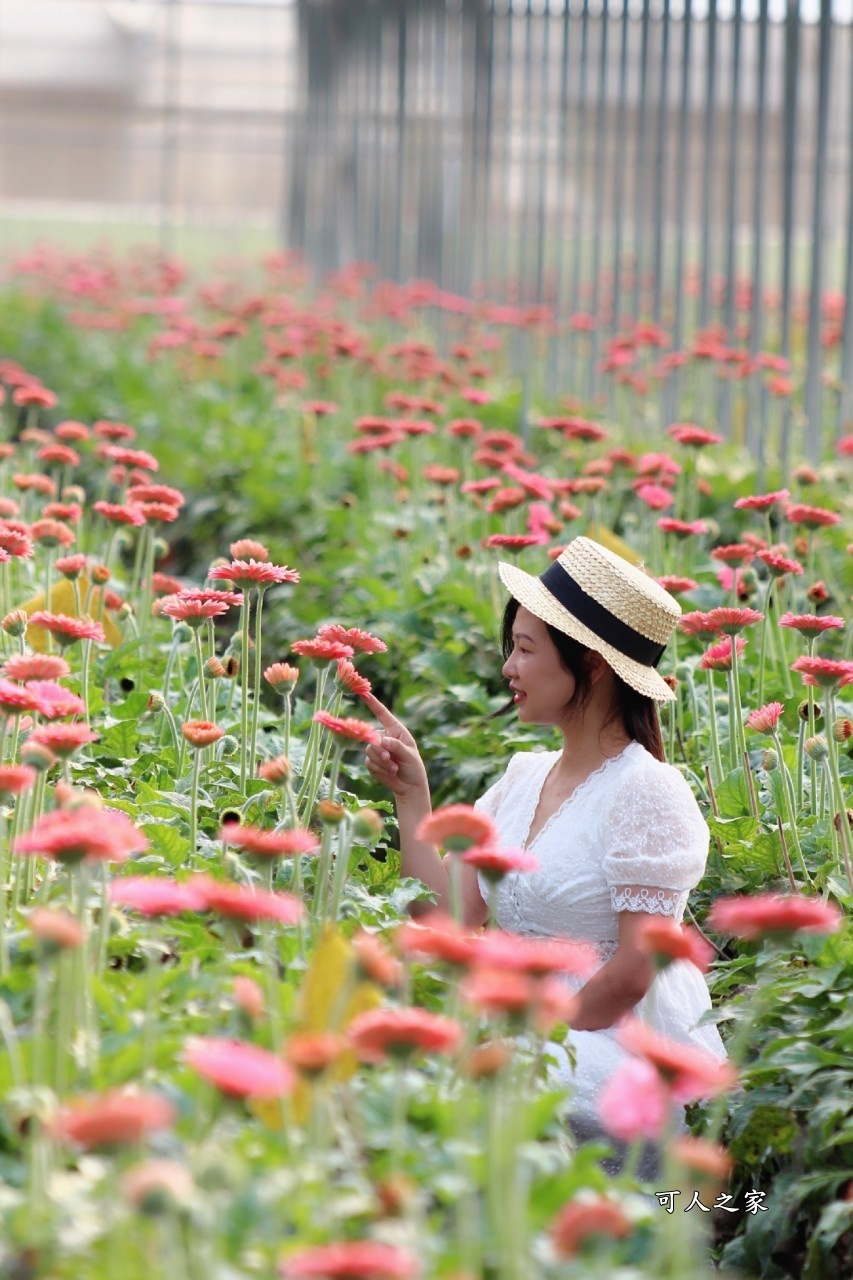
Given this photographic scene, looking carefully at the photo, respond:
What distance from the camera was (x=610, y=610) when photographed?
9.82 feet

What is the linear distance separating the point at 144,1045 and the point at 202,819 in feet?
3.62

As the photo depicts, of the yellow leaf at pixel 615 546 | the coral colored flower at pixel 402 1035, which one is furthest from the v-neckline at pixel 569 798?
the yellow leaf at pixel 615 546

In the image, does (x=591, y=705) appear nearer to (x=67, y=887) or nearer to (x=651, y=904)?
(x=651, y=904)

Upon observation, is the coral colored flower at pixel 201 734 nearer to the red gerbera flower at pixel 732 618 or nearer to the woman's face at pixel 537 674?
the woman's face at pixel 537 674

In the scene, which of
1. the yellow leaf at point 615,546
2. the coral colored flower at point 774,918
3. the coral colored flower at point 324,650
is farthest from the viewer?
the yellow leaf at point 615,546

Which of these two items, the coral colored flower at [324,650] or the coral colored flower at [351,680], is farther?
the coral colored flower at [351,680]

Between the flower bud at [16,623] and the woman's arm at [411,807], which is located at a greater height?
the flower bud at [16,623]

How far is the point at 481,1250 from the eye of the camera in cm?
164

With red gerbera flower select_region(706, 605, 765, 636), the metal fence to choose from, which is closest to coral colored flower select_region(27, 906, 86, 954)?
red gerbera flower select_region(706, 605, 765, 636)

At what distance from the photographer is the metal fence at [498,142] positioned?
8.48 m

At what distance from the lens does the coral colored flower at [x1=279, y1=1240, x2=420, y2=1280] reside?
1278 mm

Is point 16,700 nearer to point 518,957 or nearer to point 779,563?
point 518,957

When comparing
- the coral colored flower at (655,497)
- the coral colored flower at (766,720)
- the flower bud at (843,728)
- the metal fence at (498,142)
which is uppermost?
the metal fence at (498,142)

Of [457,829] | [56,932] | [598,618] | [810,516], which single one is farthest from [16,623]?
[810,516]
